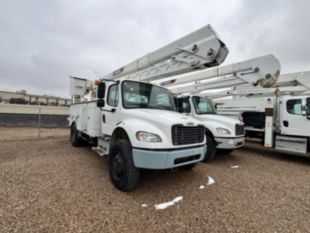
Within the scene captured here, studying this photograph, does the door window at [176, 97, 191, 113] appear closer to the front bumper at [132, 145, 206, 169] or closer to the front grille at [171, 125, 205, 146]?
the front grille at [171, 125, 205, 146]

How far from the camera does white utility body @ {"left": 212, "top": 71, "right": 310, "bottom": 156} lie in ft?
19.6

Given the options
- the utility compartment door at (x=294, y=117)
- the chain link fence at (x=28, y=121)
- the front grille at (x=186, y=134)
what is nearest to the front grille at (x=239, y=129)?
the utility compartment door at (x=294, y=117)

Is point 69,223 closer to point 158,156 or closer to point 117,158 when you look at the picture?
point 117,158

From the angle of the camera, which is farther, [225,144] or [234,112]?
[234,112]

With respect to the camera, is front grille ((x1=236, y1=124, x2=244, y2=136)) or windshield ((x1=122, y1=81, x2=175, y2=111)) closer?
windshield ((x1=122, y1=81, x2=175, y2=111))

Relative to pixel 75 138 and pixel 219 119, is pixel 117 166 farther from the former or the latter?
pixel 75 138

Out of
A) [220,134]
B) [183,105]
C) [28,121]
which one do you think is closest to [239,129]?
[220,134]

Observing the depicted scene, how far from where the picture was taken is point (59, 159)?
499 centimetres

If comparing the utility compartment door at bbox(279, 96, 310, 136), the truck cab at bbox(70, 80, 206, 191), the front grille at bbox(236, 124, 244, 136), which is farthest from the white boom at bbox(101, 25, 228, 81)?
the utility compartment door at bbox(279, 96, 310, 136)

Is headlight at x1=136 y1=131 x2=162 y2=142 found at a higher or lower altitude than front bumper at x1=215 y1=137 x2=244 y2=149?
higher

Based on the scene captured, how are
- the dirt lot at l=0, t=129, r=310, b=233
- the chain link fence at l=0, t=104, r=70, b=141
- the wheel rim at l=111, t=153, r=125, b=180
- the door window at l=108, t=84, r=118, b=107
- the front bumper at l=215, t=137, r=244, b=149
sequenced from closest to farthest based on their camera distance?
the dirt lot at l=0, t=129, r=310, b=233 < the wheel rim at l=111, t=153, r=125, b=180 < the door window at l=108, t=84, r=118, b=107 < the front bumper at l=215, t=137, r=244, b=149 < the chain link fence at l=0, t=104, r=70, b=141

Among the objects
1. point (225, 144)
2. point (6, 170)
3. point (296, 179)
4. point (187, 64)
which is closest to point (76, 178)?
point (6, 170)

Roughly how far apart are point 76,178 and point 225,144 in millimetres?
4320

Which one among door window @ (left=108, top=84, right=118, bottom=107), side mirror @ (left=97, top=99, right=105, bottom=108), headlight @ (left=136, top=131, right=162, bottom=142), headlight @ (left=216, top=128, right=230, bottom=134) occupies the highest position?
door window @ (left=108, top=84, right=118, bottom=107)
